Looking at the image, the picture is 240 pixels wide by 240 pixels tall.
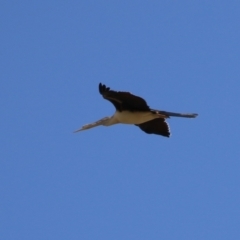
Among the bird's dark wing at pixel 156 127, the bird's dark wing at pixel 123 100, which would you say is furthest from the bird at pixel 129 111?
the bird's dark wing at pixel 156 127

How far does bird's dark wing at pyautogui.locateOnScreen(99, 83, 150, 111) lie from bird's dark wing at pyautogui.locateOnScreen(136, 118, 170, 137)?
203 cm

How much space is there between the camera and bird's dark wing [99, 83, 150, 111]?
25.1 meters

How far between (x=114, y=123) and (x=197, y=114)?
243cm

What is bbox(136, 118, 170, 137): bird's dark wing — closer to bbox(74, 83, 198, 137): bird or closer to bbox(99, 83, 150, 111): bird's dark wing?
bbox(74, 83, 198, 137): bird

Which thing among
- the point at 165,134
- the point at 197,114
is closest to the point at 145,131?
the point at 165,134

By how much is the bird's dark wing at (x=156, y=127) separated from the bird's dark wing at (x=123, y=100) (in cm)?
203

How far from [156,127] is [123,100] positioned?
268cm

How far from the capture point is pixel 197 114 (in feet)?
85.4

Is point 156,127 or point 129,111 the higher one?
point 156,127

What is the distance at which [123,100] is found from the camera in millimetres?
25672

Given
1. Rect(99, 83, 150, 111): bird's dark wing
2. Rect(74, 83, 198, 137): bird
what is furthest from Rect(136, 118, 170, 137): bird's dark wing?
Rect(99, 83, 150, 111): bird's dark wing

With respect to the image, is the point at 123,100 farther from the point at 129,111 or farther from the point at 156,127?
the point at 156,127

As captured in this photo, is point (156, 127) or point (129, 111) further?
point (156, 127)

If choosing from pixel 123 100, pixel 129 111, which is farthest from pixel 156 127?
pixel 123 100
